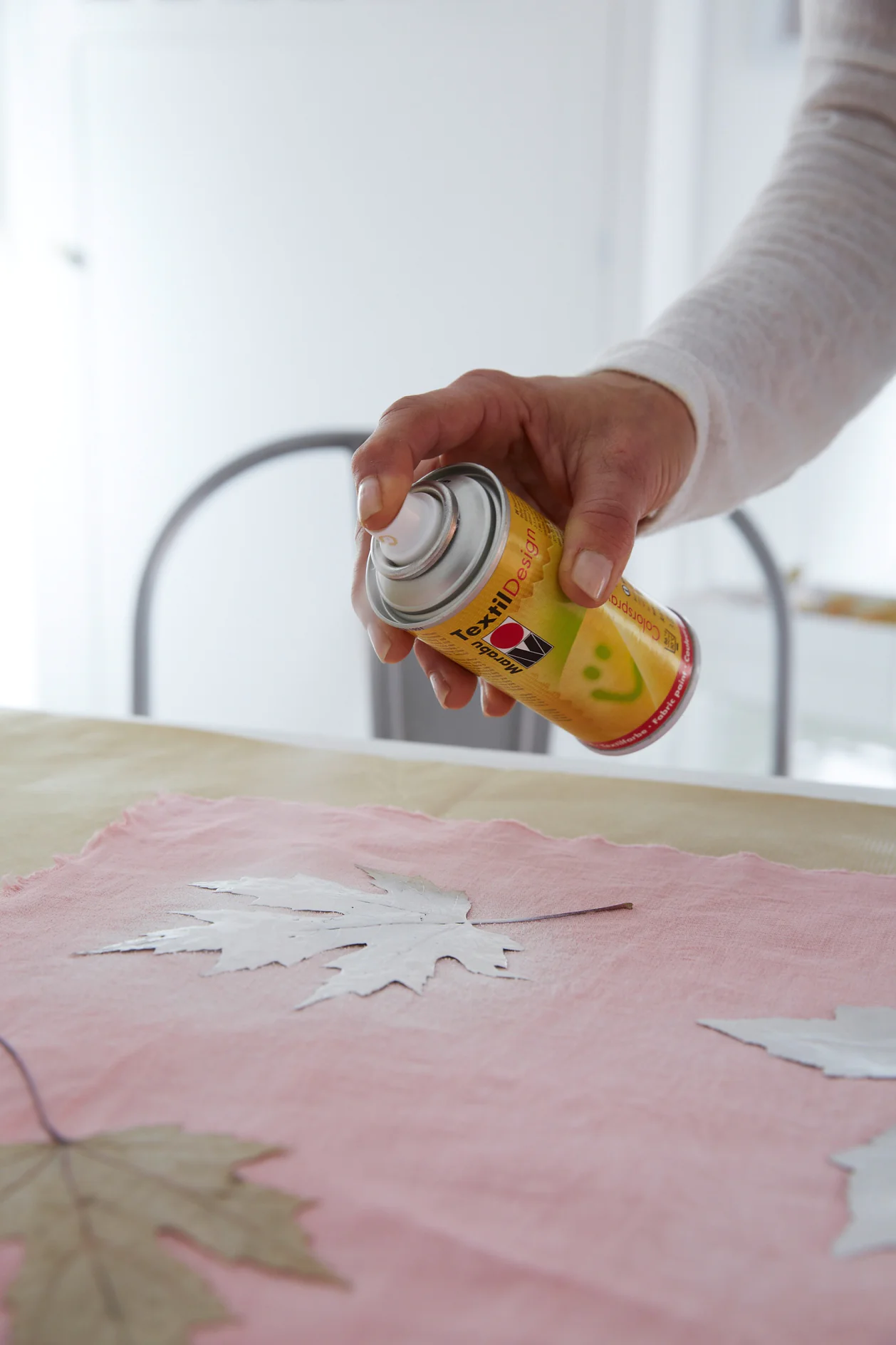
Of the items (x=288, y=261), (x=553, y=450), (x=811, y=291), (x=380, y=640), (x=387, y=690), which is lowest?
(x=387, y=690)

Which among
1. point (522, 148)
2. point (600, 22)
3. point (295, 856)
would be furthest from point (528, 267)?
point (295, 856)

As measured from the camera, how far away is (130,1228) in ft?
0.90

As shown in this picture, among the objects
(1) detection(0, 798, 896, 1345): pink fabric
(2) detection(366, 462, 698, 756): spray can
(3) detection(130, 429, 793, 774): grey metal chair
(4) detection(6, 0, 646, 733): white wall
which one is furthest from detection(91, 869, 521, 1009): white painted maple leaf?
(4) detection(6, 0, 646, 733): white wall

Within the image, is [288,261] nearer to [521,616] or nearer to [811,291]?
[811,291]

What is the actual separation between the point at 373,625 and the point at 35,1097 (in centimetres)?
34

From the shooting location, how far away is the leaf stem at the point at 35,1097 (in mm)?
315

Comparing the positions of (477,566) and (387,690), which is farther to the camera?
(387,690)

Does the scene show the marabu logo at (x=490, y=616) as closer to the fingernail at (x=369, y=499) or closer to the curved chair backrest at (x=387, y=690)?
the fingernail at (x=369, y=499)

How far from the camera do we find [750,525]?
113cm

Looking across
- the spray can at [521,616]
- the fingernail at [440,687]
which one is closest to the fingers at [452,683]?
the fingernail at [440,687]

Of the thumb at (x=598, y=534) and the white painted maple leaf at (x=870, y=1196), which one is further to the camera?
the thumb at (x=598, y=534)

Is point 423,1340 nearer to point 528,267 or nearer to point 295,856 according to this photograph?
point 295,856

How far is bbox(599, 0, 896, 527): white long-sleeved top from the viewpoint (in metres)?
0.71

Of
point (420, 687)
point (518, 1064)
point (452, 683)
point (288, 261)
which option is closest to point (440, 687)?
→ point (452, 683)
